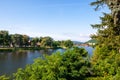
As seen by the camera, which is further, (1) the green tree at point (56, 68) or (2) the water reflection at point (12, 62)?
(2) the water reflection at point (12, 62)

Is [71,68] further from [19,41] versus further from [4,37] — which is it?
[19,41]

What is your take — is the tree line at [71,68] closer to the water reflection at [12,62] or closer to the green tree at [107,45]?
the green tree at [107,45]

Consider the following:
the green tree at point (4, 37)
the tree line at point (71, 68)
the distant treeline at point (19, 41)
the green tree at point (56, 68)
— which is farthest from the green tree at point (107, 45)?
the green tree at point (4, 37)

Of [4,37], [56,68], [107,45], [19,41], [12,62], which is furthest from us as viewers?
[19,41]

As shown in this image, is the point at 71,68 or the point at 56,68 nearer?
the point at 56,68

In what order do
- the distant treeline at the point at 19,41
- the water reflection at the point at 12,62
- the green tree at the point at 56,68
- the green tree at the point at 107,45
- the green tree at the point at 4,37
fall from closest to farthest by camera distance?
the green tree at the point at 56,68
the green tree at the point at 107,45
the water reflection at the point at 12,62
the green tree at the point at 4,37
the distant treeline at the point at 19,41

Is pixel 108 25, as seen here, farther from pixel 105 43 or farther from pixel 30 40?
pixel 30 40

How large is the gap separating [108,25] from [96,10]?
24.0 feet

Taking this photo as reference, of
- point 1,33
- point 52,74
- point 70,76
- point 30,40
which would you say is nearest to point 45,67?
point 52,74

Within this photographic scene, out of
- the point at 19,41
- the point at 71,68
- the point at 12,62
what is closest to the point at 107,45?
the point at 71,68

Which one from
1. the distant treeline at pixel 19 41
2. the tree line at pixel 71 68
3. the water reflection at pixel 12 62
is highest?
the distant treeline at pixel 19 41

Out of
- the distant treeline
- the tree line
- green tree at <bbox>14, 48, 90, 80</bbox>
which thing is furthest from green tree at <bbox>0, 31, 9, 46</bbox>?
green tree at <bbox>14, 48, 90, 80</bbox>

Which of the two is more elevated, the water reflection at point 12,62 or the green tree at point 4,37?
the green tree at point 4,37

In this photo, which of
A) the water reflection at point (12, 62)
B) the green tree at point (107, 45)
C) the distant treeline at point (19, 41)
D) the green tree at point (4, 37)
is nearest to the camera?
the green tree at point (107, 45)
